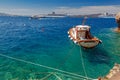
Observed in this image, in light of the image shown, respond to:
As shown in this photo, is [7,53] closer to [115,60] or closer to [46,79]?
[46,79]

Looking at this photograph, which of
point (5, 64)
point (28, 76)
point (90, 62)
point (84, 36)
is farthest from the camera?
point (84, 36)

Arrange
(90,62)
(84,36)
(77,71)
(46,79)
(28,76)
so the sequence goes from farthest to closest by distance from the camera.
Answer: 1. (84,36)
2. (90,62)
3. (77,71)
4. (28,76)
5. (46,79)

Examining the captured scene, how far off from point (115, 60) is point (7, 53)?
21.2 m

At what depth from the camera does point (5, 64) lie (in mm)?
29984

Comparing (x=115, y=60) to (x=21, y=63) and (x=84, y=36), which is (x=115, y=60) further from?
(x=21, y=63)

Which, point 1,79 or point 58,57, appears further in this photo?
point 58,57

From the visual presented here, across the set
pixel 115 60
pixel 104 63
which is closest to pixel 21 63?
pixel 104 63

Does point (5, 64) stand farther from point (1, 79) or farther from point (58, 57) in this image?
point (58, 57)

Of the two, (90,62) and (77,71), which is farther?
(90,62)

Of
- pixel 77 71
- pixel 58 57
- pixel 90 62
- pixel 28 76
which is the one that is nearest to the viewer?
pixel 28 76

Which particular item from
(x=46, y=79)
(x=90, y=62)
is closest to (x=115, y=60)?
(x=90, y=62)

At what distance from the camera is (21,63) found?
99.9 feet

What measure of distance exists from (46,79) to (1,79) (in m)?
6.01

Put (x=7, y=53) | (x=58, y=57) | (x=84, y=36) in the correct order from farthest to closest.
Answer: (x=84, y=36) < (x=7, y=53) < (x=58, y=57)
